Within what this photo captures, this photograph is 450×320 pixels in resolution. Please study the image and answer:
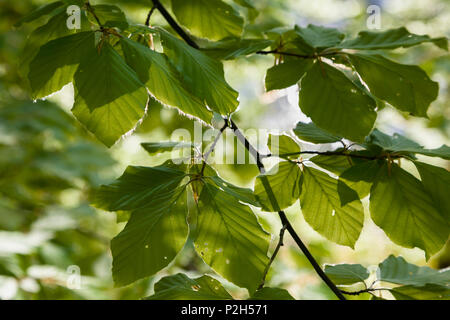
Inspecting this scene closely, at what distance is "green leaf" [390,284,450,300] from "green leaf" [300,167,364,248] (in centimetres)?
12

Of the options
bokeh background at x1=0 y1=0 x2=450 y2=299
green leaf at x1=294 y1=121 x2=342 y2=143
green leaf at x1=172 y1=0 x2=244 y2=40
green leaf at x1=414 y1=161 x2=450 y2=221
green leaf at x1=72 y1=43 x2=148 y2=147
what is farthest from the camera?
bokeh background at x1=0 y1=0 x2=450 y2=299

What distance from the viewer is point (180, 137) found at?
917 millimetres

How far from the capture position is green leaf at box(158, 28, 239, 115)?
20.1 inches

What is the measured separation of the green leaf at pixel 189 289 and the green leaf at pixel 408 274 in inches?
13.4

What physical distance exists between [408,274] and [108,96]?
24.8 inches

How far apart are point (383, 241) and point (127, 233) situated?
4664 mm

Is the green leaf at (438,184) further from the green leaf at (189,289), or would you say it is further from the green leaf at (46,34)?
the green leaf at (46,34)

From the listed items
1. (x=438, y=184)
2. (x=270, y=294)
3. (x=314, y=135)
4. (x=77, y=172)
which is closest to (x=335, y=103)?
(x=314, y=135)

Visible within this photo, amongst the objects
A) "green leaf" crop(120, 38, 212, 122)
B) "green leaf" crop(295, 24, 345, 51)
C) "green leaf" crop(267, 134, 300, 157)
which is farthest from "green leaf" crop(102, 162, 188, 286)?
"green leaf" crop(295, 24, 345, 51)

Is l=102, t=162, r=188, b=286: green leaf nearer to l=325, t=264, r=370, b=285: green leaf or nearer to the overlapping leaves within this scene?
the overlapping leaves

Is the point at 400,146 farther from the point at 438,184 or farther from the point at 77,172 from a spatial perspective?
the point at 77,172

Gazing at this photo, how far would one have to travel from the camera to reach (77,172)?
1883 millimetres
